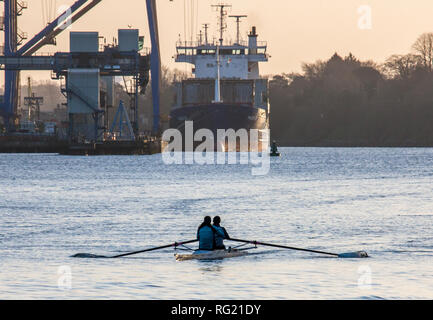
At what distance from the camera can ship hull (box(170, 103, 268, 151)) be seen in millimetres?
135750

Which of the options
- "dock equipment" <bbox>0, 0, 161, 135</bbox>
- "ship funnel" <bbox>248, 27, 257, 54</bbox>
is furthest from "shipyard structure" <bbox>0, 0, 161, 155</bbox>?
"ship funnel" <bbox>248, 27, 257, 54</bbox>

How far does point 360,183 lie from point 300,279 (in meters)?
49.7

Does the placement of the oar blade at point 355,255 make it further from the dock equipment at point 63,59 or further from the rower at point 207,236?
the dock equipment at point 63,59

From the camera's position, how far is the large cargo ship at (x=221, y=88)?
138250 millimetres

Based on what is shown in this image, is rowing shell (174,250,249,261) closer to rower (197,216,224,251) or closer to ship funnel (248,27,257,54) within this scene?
rower (197,216,224,251)

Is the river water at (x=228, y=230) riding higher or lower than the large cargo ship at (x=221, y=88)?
lower

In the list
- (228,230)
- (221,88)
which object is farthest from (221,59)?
(228,230)

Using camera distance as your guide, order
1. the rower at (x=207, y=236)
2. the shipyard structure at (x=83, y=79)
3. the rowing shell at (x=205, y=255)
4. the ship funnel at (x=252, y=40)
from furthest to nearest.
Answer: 1. the ship funnel at (x=252, y=40)
2. the shipyard structure at (x=83, y=79)
3. the rowing shell at (x=205, y=255)
4. the rower at (x=207, y=236)

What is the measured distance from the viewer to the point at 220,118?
135375 mm

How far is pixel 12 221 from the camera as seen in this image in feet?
141

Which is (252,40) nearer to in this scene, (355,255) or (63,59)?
(63,59)

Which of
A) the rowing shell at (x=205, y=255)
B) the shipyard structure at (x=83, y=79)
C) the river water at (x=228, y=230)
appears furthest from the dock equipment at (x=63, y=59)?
the rowing shell at (x=205, y=255)

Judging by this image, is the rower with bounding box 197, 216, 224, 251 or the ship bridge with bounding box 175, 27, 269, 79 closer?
the rower with bounding box 197, 216, 224, 251

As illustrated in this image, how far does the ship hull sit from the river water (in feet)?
195
